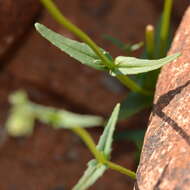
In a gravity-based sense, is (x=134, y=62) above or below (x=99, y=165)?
above

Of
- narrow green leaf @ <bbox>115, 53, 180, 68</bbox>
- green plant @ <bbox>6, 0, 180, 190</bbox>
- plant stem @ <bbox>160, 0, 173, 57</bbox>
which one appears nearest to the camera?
green plant @ <bbox>6, 0, 180, 190</bbox>

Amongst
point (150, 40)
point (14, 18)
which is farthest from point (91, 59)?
point (14, 18)

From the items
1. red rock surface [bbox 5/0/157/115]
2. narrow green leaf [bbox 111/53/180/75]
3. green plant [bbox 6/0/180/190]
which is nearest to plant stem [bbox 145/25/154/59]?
green plant [bbox 6/0/180/190]

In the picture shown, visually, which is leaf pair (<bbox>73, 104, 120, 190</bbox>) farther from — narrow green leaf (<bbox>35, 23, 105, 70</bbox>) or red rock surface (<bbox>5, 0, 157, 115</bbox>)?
red rock surface (<bbox>5, 0, 157, 115</bbox>)

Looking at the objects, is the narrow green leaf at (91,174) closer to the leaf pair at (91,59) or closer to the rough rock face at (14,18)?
the leaf pair at (91,59)

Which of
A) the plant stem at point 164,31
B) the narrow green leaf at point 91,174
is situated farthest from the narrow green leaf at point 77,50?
the plant stem at point 164,31

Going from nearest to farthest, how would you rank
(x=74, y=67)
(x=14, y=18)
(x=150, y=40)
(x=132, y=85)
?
(x=132, y=85), (x=150, y=40), (x=14, y=18), (x=74, y=67)

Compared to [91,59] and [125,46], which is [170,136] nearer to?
[91,59]
